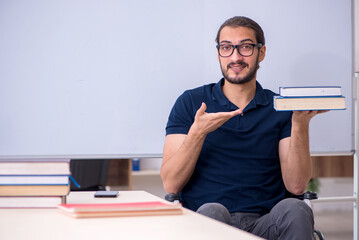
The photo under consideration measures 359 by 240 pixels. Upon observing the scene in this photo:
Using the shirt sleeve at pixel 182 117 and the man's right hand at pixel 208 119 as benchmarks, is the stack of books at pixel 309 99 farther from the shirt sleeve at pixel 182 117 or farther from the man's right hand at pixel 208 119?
the shirt sleeve at pixel 182 117

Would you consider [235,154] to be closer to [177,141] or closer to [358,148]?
[177,141]

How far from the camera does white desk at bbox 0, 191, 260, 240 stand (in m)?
0.82

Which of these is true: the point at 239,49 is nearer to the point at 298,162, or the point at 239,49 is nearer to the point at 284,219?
the point at 298,162

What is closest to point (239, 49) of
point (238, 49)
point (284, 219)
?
point (238, 49)

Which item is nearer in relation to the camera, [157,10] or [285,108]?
[285,108]

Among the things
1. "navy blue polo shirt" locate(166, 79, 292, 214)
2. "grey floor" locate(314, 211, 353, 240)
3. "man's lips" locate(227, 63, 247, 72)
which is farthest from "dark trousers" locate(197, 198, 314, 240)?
"grey floor" locate(314, 211, 353, 240)

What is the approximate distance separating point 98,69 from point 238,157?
1.03 meters

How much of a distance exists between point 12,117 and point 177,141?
3.51 feet

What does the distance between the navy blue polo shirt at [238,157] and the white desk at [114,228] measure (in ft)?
2.64

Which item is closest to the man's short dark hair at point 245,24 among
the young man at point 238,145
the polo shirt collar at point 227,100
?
the young man at point 238,145

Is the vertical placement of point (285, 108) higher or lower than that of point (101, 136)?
higher

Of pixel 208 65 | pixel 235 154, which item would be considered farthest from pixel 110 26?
pixel 235 154

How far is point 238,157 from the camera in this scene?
74.5 inches

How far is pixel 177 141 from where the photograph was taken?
1.93 meters
